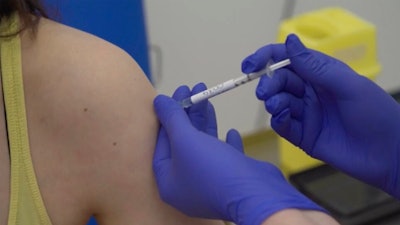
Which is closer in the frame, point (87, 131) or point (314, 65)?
point (87, 131)

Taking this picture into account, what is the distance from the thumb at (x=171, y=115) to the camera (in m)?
0.98

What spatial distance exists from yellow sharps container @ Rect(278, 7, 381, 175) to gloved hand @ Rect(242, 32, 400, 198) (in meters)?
1.02

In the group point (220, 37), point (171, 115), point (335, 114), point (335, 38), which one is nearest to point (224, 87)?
point (171, 115)

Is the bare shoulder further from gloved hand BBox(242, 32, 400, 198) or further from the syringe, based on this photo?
gloved hand BBox(242, 32, 400, 198)

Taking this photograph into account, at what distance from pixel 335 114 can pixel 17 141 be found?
511 millimetres

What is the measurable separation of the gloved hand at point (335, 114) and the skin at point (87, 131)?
0.21 metres

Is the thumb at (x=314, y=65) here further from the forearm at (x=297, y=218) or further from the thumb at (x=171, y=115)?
the forearm at (x=297, y=218)

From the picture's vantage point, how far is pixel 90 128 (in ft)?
3.23

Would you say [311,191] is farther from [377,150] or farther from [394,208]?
[377,150]

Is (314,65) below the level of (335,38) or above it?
above

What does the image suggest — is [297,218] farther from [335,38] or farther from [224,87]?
[335,38]

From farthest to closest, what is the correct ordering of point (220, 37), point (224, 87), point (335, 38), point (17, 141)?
1. point (220, 37)
2. point (335, 38)
3. point (224, 87)
4. point (17, 141)

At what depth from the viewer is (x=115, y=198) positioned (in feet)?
3.31

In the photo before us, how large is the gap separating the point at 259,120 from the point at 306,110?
1484 millimetres
